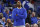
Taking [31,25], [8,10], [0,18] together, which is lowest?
[31,25]

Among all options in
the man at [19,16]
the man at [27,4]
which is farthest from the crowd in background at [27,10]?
the man at [19,16]

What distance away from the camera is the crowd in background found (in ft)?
9.35

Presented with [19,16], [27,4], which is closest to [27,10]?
[27,4]

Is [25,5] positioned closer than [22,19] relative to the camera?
No

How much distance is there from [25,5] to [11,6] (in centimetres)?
48

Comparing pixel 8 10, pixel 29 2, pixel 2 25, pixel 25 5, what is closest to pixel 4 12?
pixel 8 10

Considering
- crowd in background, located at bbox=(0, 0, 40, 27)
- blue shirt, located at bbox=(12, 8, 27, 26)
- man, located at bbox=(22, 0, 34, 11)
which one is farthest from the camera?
man, located at bbox=(22, 0, 34, 11)

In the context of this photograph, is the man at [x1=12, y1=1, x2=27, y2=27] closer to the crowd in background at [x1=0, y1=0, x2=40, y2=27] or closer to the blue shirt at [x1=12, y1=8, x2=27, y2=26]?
the blue shirt at [x1=12, y1=8, x2=27, y2=26]

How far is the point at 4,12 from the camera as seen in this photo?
123 inches

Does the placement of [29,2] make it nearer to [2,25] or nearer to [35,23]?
[35,23]

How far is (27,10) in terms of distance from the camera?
10.2 feet

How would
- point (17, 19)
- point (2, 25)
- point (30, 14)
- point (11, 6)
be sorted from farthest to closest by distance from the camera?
point (11, 6), point (30, 14), point (2, 25), point (17, 19)

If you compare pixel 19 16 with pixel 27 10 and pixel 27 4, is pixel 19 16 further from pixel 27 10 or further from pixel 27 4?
pixel 27 4

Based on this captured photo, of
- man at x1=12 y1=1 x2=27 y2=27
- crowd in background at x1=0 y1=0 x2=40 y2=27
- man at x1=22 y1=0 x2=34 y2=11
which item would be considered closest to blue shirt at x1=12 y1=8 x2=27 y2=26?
man at x1=12 y1=1 x2=27 y2=27
